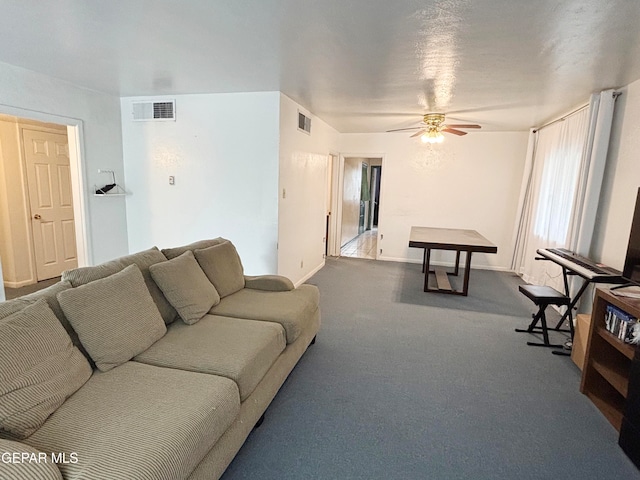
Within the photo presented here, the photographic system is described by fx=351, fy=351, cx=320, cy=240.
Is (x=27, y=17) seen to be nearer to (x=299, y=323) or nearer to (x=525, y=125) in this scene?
(x=299, y=323)

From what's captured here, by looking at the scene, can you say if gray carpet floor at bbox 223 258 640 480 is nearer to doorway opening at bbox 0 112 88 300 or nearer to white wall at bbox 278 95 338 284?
white wall at bbox 278 95 338 284

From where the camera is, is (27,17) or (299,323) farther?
(299,323)

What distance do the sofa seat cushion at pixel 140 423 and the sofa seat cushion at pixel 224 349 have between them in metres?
0.09

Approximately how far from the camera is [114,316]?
5.87 ft

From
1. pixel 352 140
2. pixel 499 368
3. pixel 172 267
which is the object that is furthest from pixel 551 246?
pixel 172 267

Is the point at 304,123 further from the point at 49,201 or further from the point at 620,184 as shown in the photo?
the point at 49,201

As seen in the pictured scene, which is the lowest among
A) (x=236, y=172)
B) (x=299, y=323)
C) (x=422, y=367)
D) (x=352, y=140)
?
(x=422, y=367)

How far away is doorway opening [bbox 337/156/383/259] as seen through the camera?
709cm

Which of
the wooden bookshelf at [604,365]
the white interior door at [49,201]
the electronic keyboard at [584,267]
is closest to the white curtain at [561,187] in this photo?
the electronic keyboard at [584,267]

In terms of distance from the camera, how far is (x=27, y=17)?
2.13 metres

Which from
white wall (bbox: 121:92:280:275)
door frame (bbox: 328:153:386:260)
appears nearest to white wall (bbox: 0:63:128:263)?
white wall (bbox: 121:92:280:275)

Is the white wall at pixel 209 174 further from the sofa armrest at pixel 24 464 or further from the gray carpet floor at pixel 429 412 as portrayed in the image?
the sofa armrest at pixel 24 464

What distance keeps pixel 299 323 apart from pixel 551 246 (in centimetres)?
Result: 372

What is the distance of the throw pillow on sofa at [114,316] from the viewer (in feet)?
5.48
